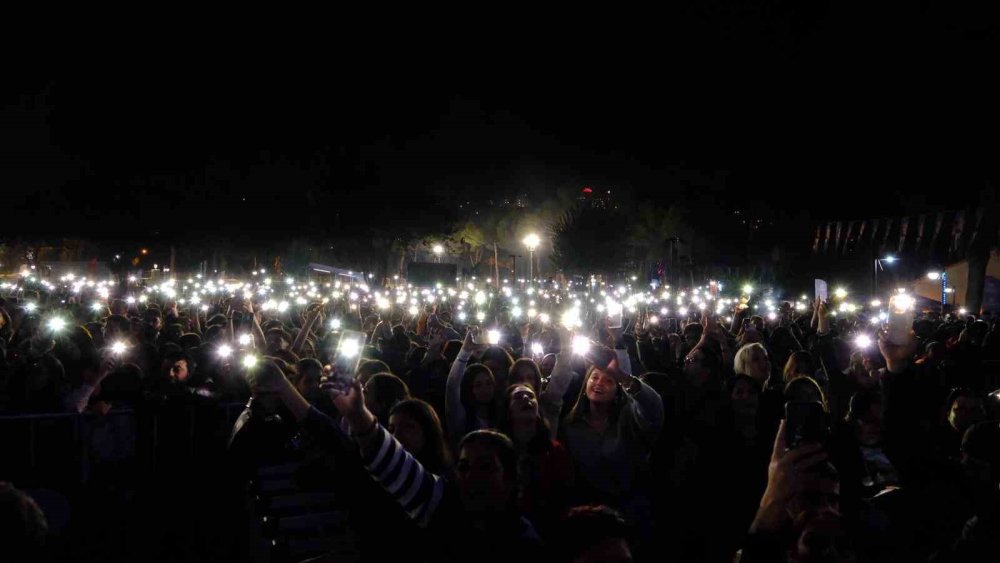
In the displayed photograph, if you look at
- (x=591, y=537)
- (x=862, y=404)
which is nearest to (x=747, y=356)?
(x=862, y=404)

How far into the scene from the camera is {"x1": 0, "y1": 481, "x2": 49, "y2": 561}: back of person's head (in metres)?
2.39

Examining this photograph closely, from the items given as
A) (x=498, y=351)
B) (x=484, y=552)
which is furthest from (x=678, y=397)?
(x=484, y=552)

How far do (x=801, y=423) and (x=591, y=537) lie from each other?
1159mm

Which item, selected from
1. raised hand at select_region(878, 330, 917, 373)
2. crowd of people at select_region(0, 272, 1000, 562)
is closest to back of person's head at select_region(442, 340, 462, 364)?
crowd of people at select_region(0, 272, 1000, 562)

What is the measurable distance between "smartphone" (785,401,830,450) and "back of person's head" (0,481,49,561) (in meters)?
2.66

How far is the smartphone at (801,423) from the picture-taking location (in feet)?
11.4

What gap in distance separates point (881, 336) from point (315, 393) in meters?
5.03

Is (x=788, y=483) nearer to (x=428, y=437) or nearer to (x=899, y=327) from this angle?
(x=428, y=437)

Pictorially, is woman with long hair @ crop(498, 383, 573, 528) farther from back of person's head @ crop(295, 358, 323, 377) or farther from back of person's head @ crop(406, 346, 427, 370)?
back of person's head @ crop(406, 346, 427, 370)

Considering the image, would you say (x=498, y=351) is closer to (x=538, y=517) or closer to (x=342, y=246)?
(x=538, y=517)

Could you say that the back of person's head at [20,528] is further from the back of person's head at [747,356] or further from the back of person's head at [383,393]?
the back of person's head at [747,356]

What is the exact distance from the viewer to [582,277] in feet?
169

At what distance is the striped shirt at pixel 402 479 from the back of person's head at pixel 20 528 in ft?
4.38

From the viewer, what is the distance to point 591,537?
3.03m
